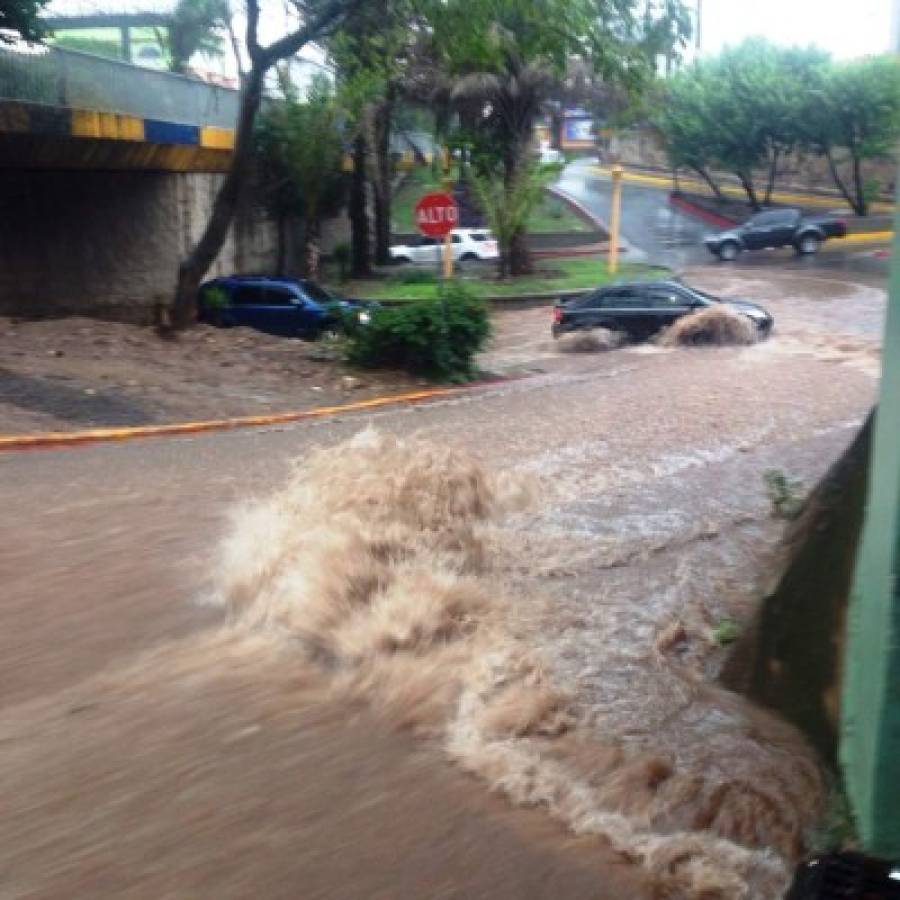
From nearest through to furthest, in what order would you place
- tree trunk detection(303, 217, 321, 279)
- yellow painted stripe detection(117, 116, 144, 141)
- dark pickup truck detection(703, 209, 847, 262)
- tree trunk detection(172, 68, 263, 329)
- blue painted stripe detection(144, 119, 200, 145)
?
tree trunk detection(172, 68, 263, 329), yellow painted stripe detection(117, 116, 144, 141), blue painted stripe detection(144, 119, 200, 145), tree trunk detection(303, 217, 321, 279), dark pickup truck detection(703, 209, 847, 262)

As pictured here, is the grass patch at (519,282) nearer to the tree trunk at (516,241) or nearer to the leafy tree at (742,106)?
the tree trunk at (516,241)

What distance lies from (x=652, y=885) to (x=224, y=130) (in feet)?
83.4

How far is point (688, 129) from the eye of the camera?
47.9 meters

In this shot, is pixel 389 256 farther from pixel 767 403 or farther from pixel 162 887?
pixel 162 887

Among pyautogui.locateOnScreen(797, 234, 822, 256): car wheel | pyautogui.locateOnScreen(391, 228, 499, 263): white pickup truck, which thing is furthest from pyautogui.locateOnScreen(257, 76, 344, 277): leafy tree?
pyautogui.locateOnScreen(797, 234, 822, 256): car wheel

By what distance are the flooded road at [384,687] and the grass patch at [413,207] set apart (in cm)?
3701

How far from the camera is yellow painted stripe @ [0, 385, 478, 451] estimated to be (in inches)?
531

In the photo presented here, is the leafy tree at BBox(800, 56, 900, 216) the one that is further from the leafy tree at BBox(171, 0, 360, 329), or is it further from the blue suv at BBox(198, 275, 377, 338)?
the leafy tree at BBox(171, 0, 360, 329)

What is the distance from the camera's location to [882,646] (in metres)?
3.59

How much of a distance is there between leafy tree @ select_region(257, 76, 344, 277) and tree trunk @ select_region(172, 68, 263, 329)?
10.3 meters

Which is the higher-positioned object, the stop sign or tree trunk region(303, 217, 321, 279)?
the stop sign

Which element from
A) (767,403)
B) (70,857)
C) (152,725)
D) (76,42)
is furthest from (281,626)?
(76,42)

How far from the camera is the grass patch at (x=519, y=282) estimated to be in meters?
34.1

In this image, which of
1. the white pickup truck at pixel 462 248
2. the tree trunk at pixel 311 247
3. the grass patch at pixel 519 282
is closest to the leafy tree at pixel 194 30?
the tree trunk at pixel 311 247
